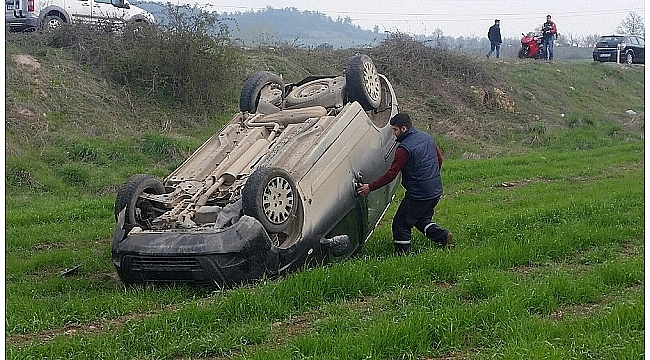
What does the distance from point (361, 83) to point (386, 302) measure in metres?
2.71

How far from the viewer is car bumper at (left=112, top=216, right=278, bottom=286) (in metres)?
6.05

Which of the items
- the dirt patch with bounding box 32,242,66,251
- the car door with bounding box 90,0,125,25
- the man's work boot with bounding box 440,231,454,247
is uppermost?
the car door with bounding box 90,0,125,25

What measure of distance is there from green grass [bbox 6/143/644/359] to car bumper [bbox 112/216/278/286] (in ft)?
0.47

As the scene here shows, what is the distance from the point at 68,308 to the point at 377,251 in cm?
298

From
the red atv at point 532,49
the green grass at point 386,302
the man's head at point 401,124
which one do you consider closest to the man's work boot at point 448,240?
the green grass at point 386,302

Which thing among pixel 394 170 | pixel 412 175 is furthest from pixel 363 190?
pixel 412 175

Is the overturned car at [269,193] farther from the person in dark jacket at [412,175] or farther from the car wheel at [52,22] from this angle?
the car wheel at [52,22]

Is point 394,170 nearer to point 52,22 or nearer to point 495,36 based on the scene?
point 52,22

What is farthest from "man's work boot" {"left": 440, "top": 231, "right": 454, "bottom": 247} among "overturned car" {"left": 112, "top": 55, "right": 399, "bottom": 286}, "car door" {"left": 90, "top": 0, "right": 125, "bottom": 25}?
"car door" {"left": 90, "top": 0, "right": 125, "bottom": 25}

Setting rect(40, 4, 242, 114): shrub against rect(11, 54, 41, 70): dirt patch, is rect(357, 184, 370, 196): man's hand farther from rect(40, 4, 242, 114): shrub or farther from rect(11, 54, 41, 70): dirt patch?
rect(11, 54, 41, 70): dirt patch

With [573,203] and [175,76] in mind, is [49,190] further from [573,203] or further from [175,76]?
[573,203]

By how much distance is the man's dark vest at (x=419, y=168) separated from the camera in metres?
7.36

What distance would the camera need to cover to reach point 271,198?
20.7 ft

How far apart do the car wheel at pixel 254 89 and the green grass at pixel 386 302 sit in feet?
5.96
